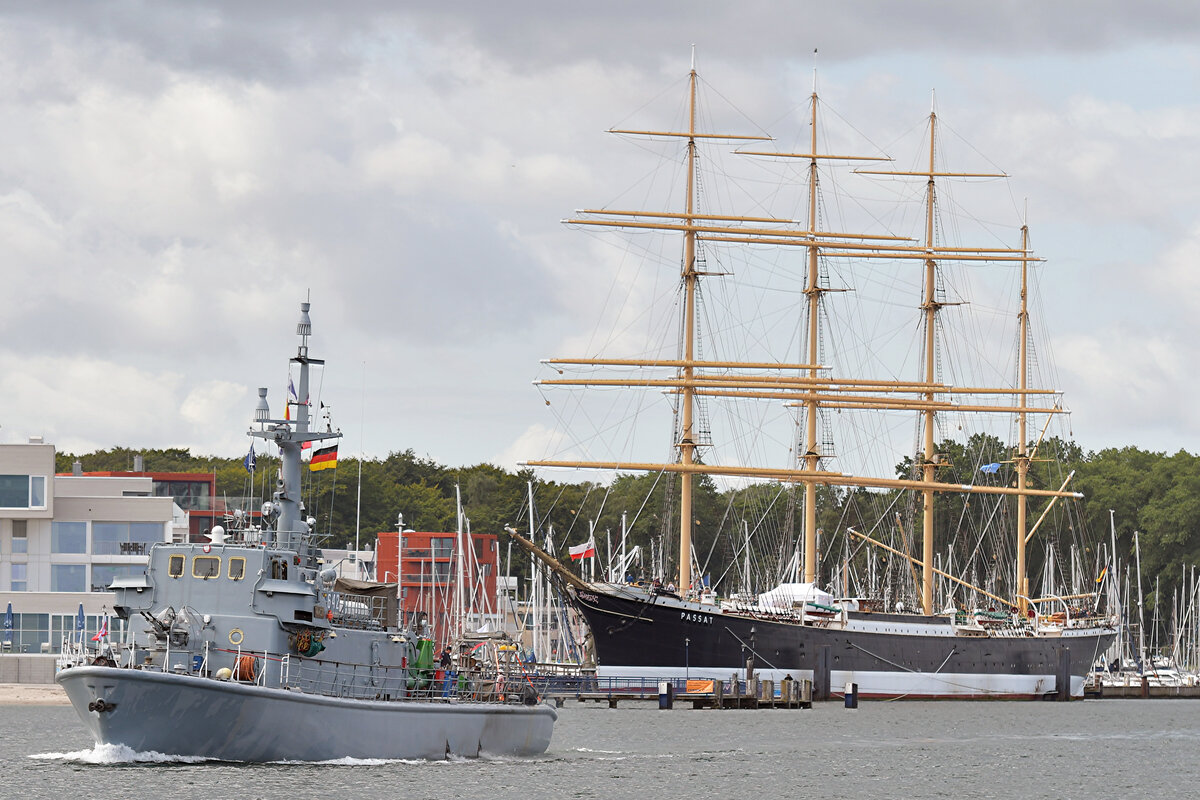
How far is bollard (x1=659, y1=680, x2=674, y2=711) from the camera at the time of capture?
91.6 meters

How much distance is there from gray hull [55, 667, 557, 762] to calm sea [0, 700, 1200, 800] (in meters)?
0.45

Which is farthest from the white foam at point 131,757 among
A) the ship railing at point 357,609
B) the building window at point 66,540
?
the building window at point 66,540

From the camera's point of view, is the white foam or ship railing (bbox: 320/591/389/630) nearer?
the white foam

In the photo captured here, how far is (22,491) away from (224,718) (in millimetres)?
59439

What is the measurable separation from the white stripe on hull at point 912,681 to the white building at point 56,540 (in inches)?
1037

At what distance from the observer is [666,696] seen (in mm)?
92000

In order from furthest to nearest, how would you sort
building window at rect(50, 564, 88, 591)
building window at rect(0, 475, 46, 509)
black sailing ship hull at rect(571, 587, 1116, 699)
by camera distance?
black sailing ship hull at rect(571, 587, 1116, 699), building window at rect(50, 564, 88, 591), building window at rect(0, 475, 46, 509)

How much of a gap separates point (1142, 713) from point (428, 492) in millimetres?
80776

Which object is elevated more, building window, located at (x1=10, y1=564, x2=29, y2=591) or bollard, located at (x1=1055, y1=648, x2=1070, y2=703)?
building window, located at (x1=10, y1=564, x2=29, y2=591)

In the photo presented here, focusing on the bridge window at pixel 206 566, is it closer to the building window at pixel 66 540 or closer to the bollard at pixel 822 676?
the building window at pixel 66 540

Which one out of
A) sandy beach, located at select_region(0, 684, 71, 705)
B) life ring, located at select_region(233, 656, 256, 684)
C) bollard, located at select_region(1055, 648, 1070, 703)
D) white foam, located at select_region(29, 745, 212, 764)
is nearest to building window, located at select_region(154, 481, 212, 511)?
sandy beach, located at select_region(0, 684, 71, 705)

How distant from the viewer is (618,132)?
10188 centimetres

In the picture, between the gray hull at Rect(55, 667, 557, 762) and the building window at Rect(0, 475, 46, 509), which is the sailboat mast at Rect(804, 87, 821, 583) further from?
the gray hull at Rect(55, 667, 557, 762)

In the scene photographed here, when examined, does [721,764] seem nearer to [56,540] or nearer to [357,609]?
[357,609]
